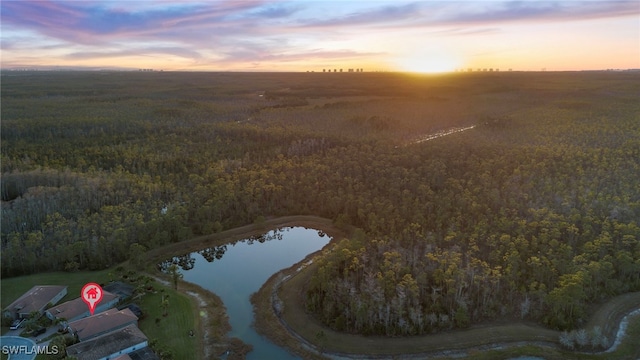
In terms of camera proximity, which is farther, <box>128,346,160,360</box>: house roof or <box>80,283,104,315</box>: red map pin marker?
<box>80,283,104,315</box>: red map pin marker

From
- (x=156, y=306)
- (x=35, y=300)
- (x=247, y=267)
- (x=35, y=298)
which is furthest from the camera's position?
(x=247, y=267)

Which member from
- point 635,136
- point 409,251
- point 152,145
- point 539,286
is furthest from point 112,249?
point 635,136

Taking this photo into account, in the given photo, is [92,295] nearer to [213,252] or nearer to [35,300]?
[35,300]

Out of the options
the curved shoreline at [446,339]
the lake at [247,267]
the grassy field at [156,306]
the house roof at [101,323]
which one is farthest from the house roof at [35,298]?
the curved shoreline at [446,339]

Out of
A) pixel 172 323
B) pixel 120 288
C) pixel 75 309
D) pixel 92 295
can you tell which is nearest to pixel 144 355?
pixel 172 323

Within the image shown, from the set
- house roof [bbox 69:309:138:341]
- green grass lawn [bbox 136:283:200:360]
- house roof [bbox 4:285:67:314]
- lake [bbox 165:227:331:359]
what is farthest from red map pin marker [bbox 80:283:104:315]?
lake [bbox 165:227:331:359]

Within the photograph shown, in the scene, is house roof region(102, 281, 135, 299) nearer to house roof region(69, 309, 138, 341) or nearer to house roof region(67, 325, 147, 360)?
house roof region(69, 309, 138, 341)

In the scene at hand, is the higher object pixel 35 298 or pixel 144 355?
pixel 35 298

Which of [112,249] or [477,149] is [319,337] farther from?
[477,149]
